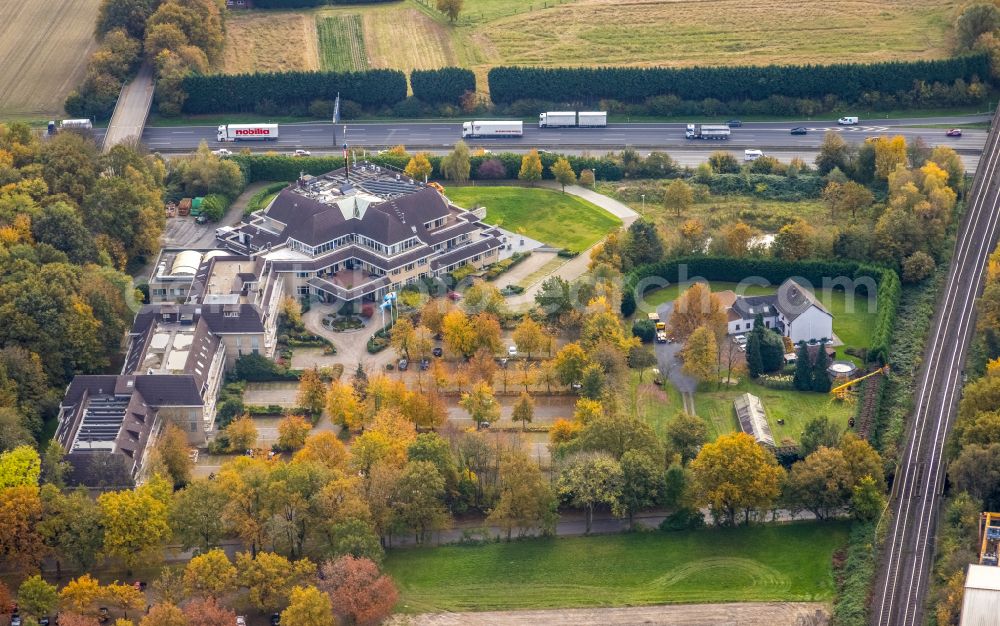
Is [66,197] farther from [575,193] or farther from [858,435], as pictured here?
[858,435]

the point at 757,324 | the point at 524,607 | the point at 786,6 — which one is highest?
the point at 786,6

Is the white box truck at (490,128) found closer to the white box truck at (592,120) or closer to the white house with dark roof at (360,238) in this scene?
the white box truck at (592,120)

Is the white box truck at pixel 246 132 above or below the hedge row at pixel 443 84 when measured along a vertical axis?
below

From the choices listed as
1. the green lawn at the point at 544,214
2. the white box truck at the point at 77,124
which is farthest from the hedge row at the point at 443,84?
the white box truck at the point at 77,124

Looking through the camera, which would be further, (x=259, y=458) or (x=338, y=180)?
(x=338, y=180)

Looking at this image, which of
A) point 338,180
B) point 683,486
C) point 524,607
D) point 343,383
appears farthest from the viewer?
point 338,180

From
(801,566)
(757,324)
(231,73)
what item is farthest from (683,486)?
(231,73)

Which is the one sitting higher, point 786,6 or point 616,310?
point 786,6

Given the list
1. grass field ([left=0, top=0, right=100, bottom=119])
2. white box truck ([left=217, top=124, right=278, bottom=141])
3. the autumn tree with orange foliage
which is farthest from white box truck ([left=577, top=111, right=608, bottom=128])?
the autumn tree with orange foliage
